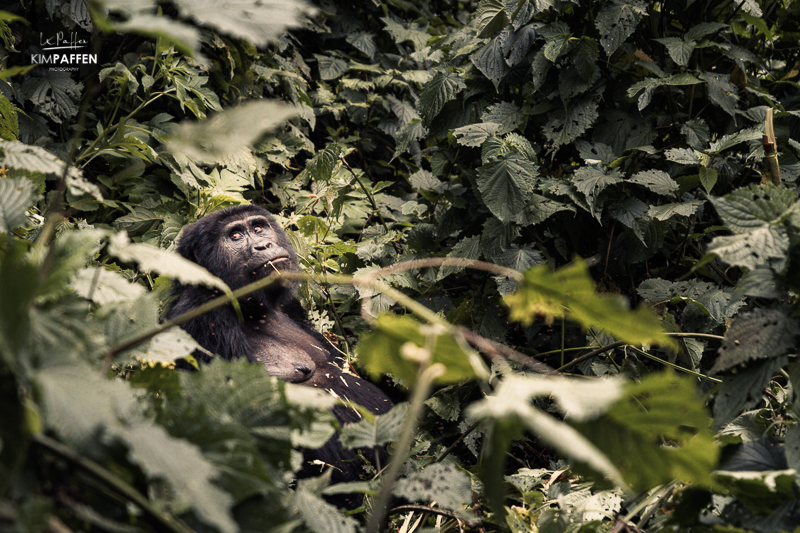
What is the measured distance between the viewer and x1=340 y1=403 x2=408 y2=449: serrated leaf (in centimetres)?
84

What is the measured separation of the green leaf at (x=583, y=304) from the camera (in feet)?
1.78

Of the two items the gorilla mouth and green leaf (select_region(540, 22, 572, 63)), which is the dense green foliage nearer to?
green leaf (select_region(540, 22, 572, 63))

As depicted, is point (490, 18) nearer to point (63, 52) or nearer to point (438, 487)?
point (438, 487)

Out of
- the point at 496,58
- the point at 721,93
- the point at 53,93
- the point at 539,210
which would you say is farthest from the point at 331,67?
the point at 721,93

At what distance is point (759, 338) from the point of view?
33.5 inches

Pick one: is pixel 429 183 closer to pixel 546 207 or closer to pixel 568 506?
pixel 546 207

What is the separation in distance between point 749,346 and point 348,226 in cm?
220

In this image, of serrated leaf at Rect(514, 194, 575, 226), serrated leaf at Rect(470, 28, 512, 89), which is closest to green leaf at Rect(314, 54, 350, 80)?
serrated leaf at Rect(470, 28, 512, 89)

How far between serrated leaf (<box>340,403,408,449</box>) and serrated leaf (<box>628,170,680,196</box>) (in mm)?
1302

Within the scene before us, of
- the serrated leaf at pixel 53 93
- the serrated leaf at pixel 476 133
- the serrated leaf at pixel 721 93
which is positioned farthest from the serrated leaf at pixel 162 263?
the serrated leaf at pixel 53 93

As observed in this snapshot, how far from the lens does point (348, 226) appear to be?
2.89m

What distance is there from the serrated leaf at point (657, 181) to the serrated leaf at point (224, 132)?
1562mm

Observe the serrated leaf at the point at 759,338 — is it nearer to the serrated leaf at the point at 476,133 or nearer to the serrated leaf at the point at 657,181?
the serrated leaf at the point at 657,181

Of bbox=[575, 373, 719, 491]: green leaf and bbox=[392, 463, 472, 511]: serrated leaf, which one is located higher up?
bbox=[575, 373, 719, 491]: green leaf
